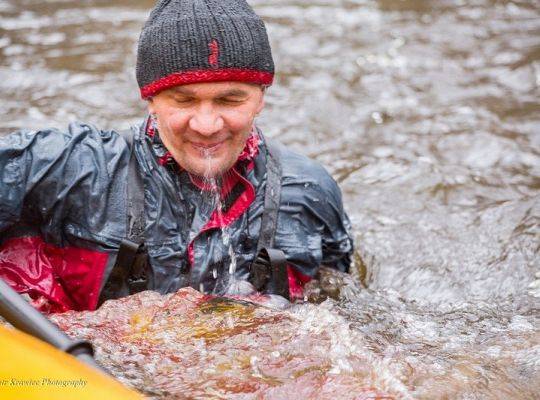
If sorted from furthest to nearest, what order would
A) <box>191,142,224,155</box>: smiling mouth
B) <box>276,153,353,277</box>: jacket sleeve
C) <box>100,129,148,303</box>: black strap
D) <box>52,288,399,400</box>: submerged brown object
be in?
<box>276,153,353,277</box>: jacket sleeve < <box>100,129,148,303</box>: black strap < <box>191,142,224,155</box>: smiling mouth < <box>52,288,399,400</box>: submerged brown object

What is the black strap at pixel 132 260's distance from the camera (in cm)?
371

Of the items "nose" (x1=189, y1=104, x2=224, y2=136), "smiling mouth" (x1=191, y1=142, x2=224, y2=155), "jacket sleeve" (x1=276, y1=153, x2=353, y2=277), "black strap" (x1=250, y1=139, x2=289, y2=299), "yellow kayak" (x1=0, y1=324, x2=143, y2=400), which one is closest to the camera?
"yellow kayak" (x1=0, y1=324, x2=143, y2=400)

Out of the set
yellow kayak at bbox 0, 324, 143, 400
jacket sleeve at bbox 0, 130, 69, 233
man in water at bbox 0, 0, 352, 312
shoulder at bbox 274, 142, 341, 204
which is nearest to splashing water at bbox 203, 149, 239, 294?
man in water at bbox 0, 0, 352, 312

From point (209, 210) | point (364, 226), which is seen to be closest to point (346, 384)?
point (209, 210)

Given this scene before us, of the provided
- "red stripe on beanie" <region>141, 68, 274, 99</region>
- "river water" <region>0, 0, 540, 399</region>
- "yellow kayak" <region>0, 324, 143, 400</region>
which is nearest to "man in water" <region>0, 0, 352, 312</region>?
"red stripe on beanie" <region>141, 68, 274, 99</region>

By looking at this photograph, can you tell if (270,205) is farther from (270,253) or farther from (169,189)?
(169,189)

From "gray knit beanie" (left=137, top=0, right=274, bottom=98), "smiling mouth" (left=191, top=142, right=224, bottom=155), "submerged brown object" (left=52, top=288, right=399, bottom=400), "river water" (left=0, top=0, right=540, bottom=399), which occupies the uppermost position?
"gray knit beanie" (left=137, top=0, right=274, bottom=98)

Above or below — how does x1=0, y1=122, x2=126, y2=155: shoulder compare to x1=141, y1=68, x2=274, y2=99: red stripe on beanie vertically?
below

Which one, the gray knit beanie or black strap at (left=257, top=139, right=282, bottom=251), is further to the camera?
black strap at (left=257, top=139, right=282, bottom=251)

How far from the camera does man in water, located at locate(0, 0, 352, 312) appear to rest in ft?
11.6

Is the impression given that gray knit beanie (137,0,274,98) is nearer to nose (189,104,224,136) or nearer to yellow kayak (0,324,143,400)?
nose (189,104,224,136)

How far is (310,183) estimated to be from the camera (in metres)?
4.12

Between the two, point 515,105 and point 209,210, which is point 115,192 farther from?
point 515,105

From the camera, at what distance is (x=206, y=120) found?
3465 millimetres
